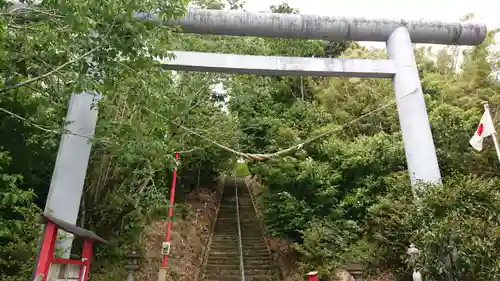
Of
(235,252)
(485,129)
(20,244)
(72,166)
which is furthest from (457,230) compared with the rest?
(235,252)

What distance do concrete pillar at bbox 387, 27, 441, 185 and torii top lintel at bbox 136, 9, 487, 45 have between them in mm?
370

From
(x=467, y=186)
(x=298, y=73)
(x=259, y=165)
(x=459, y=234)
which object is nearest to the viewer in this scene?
(x=459, y=234)

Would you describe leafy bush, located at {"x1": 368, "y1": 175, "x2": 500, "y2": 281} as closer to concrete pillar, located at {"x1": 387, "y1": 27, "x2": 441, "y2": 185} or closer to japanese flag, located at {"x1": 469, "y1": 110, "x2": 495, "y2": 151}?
concrete pillar, located at {"x1": 387, "y1": 27, "x2": 441, "y2": 185}

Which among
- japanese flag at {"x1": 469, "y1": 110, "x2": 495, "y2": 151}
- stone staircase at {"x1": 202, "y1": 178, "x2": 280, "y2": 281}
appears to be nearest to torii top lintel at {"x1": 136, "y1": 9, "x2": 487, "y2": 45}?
japanese flag at {"x1": 469, "y1": 110, "x2": 495, "y2": 151}

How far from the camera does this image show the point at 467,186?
605cm

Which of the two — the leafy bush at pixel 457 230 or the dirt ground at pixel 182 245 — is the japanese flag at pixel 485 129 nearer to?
the leafy bush at pixel 457 230

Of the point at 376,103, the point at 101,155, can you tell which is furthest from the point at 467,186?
the point at 376,103

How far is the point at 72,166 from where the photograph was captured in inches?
265

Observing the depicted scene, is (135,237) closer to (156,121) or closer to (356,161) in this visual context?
(156,121)

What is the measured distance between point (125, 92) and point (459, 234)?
5.24 metres

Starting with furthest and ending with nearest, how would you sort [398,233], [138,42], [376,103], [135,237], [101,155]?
[376,103] → [135,237] → [101,155] → [398,233] → [138,42]

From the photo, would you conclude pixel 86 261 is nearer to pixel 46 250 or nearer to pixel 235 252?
pixel 46 250

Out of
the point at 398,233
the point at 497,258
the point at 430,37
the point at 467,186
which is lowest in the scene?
the point at 497,258

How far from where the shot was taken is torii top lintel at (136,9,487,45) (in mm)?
7941
